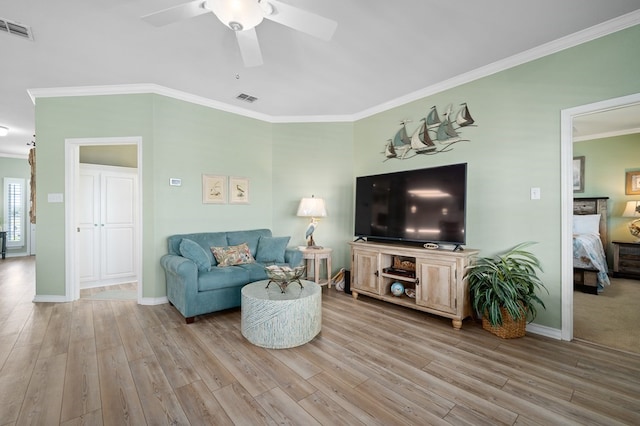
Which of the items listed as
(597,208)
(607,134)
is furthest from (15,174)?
(607,134)

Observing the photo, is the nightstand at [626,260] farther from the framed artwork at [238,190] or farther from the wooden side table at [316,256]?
the framed artwork at [238,190]

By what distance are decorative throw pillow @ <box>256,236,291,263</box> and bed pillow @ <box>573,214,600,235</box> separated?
16.7 feet

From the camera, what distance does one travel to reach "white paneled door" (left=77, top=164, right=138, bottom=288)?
427 centimetres

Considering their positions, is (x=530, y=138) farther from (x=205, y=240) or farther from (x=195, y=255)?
(x=205, y=240)

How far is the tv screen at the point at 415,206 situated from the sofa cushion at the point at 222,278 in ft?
5.67

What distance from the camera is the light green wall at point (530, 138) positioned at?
242 cm

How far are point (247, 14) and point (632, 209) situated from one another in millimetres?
6695

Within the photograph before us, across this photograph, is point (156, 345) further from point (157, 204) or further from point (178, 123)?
point (178, 123)

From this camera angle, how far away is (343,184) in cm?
460

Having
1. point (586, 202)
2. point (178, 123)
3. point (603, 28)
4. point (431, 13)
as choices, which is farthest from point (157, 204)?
point (586, 202)

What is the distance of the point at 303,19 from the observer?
6.03 feet

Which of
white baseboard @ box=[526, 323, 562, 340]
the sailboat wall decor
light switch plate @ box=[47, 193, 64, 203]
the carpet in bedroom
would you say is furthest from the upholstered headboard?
light switch plate @ box=[47, 193, 64, 203]

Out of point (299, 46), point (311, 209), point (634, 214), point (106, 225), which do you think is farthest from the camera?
point (634, 214)

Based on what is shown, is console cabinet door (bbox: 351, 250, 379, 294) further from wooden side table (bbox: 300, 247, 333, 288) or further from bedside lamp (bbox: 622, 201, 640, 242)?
bedside lamp (bbox: 622, 201, 640, 242)
